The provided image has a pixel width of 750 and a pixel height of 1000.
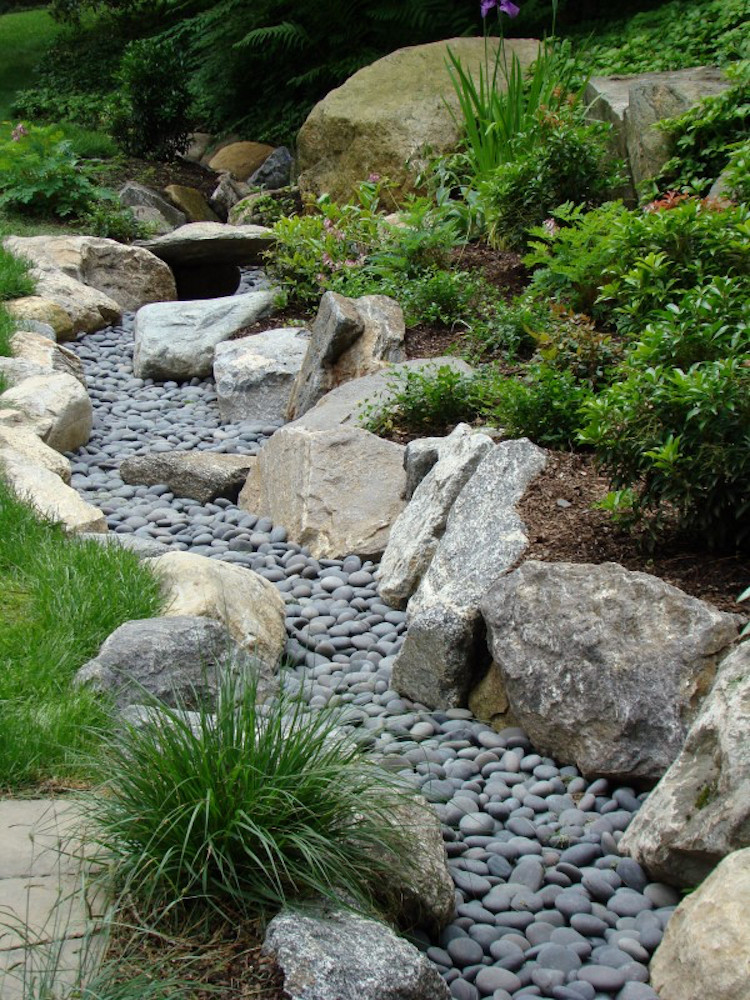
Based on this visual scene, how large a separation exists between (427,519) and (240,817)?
2.32 m

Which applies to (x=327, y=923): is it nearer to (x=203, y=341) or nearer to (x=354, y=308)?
(x=354, y=308)

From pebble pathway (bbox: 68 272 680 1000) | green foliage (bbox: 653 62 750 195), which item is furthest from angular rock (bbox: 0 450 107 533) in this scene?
green foliage (bbox: 653 62 750 195)

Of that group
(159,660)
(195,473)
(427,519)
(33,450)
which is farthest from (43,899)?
(195,473)

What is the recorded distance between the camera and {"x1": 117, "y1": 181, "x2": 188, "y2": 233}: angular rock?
38.9 ft

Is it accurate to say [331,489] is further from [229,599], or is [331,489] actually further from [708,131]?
[708,131]

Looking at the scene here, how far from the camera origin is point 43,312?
8.33 meters

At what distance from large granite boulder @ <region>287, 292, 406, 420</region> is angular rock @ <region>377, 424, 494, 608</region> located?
2005mm

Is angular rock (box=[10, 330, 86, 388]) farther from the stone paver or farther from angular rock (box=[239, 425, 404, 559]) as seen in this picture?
the stone paver

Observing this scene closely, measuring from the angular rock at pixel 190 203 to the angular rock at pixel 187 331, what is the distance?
4674mm

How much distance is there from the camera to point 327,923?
228cm

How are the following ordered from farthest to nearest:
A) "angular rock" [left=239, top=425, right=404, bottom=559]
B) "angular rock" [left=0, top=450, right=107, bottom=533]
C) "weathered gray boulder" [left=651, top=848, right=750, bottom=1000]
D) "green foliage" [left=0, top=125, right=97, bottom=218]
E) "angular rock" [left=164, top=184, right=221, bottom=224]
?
1. "angular rock" [left=164, top=184, right=221, bottom=224]
2. "green foliage" [left=0, top=125, right=97, bottom=218]
3. "angular rock" [left=239, top=425, right=404, bottom=559]
4. "angular rock" [left=0, top=450, right=107, bottom=533]
5. "weathered gray boulder" [left=651, top=848, right=750, bottom=1000]

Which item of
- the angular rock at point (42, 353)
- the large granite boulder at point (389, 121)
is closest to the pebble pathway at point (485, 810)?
the angular rock at point (42, 353)

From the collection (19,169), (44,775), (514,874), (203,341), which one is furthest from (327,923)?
(19,169)

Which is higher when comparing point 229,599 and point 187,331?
point 229,599
